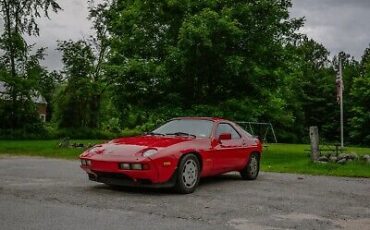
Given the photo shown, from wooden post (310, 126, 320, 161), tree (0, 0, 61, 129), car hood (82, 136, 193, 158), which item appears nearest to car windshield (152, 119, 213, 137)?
car hood (82, 136, 193, 158)

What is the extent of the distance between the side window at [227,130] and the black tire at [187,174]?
125cm

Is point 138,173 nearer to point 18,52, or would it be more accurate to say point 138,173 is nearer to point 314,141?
point 314,141

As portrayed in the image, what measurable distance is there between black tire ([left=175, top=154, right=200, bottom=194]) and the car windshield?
0.87m

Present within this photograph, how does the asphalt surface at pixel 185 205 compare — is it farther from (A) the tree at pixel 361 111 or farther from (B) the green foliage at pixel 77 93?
(A) the tree at pixel 361 111

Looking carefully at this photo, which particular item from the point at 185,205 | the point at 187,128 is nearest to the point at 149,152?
the point at 185,205

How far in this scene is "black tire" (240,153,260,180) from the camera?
1101 cm

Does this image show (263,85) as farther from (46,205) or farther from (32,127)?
(32,127)

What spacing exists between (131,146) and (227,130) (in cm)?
271

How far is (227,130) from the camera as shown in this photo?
34.6ft

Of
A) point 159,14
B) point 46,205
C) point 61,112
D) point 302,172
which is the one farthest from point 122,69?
point 61,112

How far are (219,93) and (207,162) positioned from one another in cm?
1204

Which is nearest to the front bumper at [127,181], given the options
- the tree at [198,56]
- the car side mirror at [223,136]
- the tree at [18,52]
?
the car side mirror at [223,136]

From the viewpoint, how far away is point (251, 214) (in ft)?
22.1

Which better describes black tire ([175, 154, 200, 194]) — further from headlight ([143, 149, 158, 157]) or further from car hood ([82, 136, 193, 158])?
headlight ([143, 149, 158, 157])
